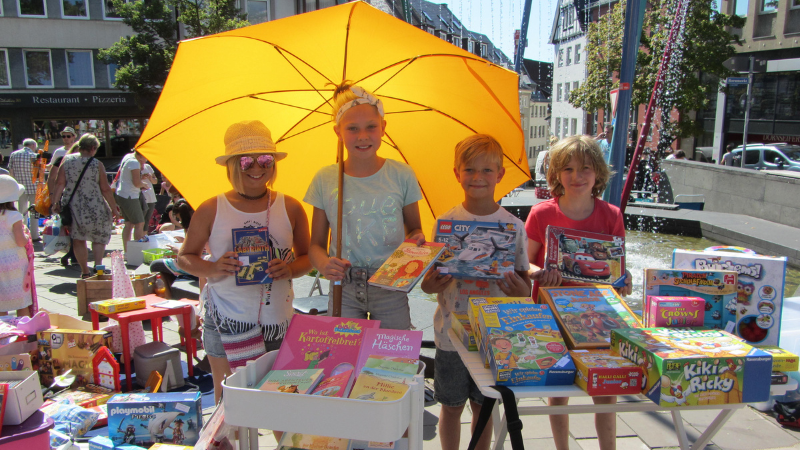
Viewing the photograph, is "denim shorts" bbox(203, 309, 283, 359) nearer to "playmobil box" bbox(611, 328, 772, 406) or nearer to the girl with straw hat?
the girl with straw hat

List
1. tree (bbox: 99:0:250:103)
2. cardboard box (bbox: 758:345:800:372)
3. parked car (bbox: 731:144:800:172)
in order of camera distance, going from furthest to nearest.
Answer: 1. tree (bbox: 99:0:250:103)
2. parked car (bbox: 731:144:800:172)
3. cardboard box (bbox: 758:345:800:372)

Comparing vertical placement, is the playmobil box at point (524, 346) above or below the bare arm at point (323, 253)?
below

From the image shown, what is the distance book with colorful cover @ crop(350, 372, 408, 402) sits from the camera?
1553 mm

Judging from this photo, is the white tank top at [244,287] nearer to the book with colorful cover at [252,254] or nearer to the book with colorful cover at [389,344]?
the book with colorful cover at [252,254]

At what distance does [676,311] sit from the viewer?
200cm

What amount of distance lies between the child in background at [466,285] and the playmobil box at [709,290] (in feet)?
1.86

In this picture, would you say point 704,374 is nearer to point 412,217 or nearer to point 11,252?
point 412,217

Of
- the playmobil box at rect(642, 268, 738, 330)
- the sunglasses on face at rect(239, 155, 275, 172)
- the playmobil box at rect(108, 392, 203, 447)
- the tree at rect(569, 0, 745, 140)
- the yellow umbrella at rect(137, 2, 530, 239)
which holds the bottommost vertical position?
the playmobil box at rect(108, 392, 203, 447)

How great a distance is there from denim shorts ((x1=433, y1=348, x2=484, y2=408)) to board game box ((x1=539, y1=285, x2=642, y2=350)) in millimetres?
605

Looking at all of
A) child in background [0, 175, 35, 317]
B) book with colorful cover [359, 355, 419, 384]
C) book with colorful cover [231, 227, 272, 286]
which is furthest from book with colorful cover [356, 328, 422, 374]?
child in background [0, 175, 35, 317]

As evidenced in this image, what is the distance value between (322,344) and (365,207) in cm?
76

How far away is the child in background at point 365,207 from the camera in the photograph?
237 centimetres

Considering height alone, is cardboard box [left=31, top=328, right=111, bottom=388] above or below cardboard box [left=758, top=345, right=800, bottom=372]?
below

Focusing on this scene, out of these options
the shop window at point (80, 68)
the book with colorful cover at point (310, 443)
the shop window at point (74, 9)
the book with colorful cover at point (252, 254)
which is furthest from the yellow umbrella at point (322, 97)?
the shop window at point (74, 9)
